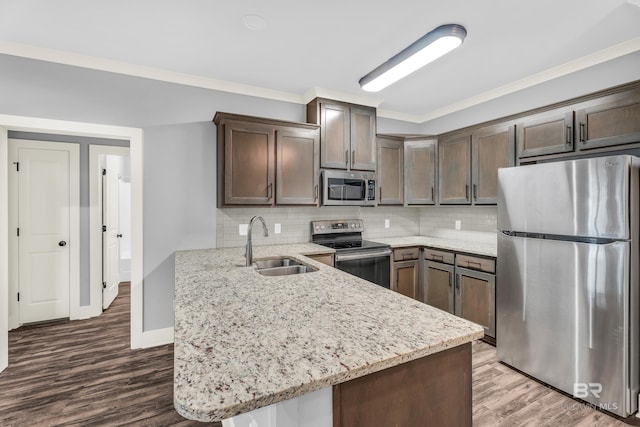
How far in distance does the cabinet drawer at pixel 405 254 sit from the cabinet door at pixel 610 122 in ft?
5.90

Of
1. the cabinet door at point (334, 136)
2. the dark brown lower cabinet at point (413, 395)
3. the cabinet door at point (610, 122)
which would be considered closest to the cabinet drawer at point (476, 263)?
the cabinet door at point (610, 122)

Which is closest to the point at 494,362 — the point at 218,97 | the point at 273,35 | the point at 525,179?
the point at 525,179

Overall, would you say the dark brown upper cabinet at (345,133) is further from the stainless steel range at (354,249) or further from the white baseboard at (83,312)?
the white baseboard at (83,312)

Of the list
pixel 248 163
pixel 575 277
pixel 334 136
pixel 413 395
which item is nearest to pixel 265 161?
pixel 248 163

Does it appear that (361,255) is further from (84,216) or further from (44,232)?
(44,232)

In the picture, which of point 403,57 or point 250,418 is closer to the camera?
point 250,418

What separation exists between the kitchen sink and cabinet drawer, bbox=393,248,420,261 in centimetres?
141

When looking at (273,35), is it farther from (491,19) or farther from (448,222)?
(448,222)

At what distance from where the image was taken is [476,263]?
9.66 feet

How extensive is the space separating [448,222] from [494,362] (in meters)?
1.84

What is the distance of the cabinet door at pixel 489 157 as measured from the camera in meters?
2.96

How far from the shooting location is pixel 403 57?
242cm

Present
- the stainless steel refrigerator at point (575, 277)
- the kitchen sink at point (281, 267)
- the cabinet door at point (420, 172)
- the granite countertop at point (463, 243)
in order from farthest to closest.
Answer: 1. the cabinet door at point (420, 172)
2. the granite countertop at point (463, 243)
3. the kitchen sink at point (281, 267)
4. the stainless steel refrigerator at point (575, 277)

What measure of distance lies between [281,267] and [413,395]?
1526mm
